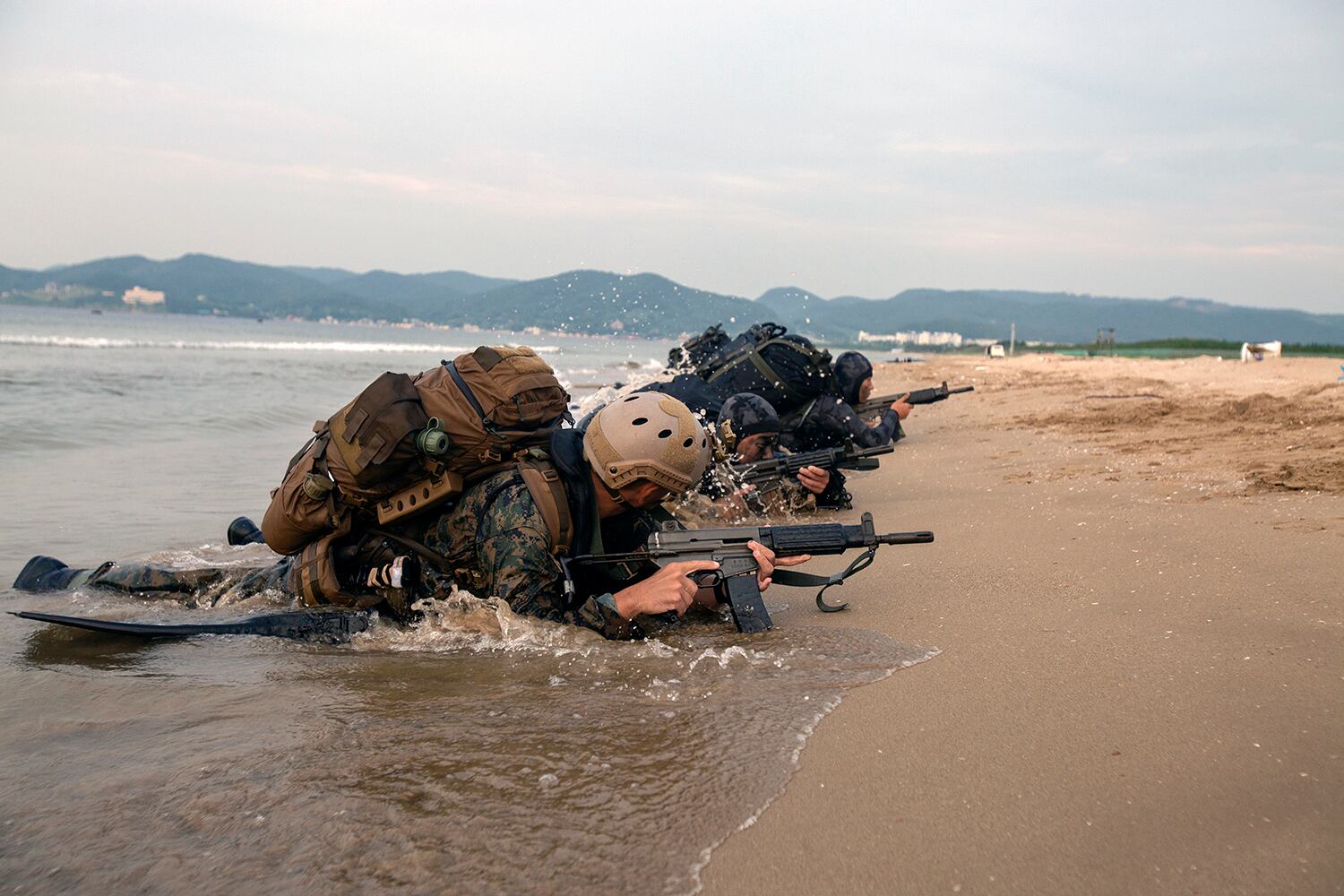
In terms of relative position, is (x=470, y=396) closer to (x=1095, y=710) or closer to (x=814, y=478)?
(x=1095, y=710)

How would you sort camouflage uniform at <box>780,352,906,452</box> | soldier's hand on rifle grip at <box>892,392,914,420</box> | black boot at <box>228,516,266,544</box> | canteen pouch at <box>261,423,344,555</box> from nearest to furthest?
canteen pouch at <box>261,423,344,555</box> → black boot at <box>228,516,266,544</box> → camouflage uniform at <box>780,352,906,452</box> → soldier's hand on rifle grip at <box>892,392,914,420</box>

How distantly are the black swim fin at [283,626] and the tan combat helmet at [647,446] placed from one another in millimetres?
1375

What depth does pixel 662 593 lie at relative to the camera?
161 inches

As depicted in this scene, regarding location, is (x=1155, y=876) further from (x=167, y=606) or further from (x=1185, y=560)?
(x=167, y=606)

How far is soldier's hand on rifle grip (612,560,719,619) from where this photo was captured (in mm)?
4070

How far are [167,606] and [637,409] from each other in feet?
9.40

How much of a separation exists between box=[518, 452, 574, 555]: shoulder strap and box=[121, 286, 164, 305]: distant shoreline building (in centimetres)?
14341

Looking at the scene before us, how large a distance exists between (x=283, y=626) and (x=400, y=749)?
173cm

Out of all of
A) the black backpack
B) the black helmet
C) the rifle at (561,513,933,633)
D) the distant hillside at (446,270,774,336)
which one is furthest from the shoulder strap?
the distant hillside at (446,270,774,336)

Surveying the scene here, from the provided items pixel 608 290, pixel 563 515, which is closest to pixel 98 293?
pixel 608 290

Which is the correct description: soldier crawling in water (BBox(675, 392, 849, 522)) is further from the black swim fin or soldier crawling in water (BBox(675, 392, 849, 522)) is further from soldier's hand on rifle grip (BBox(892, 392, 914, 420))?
the black swim fin

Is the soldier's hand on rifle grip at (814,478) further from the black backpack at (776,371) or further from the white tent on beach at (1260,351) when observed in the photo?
the white tent on beach at (1260,351)

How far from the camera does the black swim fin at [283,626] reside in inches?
173

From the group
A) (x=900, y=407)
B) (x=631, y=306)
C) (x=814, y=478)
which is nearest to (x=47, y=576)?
(x=814, y=478)
